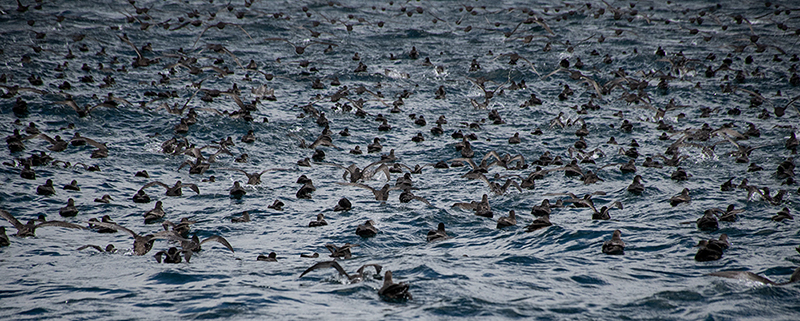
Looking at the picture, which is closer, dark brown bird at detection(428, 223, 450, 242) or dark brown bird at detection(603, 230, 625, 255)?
dark brown bird at detection(603, 230, 625, 255)

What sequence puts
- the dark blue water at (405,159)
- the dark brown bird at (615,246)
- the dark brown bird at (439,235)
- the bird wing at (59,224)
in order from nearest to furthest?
the dark blue water at (405,159)
the dark brown bird at (615,246)
the bird wing at (59,224)
the dark brown bird at (439,235)

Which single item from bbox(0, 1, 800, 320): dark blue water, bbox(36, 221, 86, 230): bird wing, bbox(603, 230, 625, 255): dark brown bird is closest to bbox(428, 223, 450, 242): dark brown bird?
bbox(0, 1, 800, 320): dark blue water

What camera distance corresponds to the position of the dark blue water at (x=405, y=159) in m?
6.27

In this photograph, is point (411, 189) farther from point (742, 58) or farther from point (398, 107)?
point (742, 58)

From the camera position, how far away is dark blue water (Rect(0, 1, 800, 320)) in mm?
6273

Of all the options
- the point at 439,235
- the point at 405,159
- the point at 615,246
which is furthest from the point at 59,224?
the point at 615,246

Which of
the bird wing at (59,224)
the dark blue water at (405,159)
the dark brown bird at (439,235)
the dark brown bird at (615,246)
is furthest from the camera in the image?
the dark brown bird at (439,235)

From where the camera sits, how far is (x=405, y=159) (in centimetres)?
1349

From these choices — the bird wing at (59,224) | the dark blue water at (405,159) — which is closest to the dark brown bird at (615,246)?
the dark blue water at (405,159)

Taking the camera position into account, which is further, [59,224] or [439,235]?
[439,235]

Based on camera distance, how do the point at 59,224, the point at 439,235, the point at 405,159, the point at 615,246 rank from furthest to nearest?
the point at 405,159 → the point at 439,235 → the point at 59,224 → the point at 615,246

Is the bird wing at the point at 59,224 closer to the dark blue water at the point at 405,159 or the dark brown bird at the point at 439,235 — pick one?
the dark blue water at the point at 405,159

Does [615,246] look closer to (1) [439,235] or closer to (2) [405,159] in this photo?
(1) [439,235]

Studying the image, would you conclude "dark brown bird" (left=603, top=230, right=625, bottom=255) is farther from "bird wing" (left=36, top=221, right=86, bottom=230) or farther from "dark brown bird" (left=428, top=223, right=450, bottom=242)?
"bird wing" (left=36, top=221, right=86, bottom=230)
